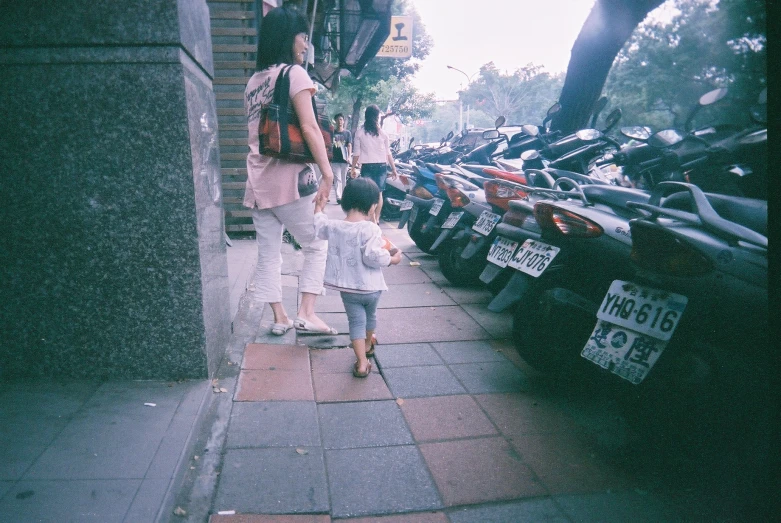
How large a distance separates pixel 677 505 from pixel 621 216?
5.03 feet

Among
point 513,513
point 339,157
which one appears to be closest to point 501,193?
point 513,513

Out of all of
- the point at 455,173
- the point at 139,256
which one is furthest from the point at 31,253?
the point at 455,173

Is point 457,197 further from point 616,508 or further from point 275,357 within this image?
point 616,508

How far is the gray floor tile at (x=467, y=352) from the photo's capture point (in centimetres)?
351

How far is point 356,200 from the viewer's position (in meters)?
3.13

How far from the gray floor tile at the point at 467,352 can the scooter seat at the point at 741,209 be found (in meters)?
1.48

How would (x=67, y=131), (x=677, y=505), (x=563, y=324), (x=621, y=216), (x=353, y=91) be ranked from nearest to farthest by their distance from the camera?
1. (x=677, y=505)
2. (x=67, y=131)
3. (x=563, y=324)
4. (x=621, y=216)
5. (x=353, y=91)

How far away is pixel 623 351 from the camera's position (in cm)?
235

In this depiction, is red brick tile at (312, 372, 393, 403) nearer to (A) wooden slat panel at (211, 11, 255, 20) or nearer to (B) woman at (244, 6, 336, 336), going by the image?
(B) woman at (244, 6, 336, 336)

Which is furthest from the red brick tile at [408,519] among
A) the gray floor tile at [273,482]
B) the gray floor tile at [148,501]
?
the gray floor tile at [148,501]

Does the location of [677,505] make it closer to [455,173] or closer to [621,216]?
[621,216]

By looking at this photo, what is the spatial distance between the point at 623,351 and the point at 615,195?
1269 mm


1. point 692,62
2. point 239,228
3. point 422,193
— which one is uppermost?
point 692,62

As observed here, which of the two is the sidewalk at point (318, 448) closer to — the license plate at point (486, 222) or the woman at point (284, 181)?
the woman at point (284, 181)
